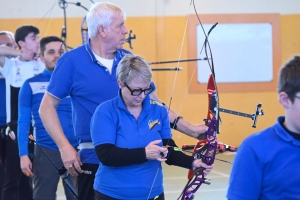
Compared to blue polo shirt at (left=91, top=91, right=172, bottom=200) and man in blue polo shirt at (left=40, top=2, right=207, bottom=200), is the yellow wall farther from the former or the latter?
blue polo shirt at (left=91, top=91, right=172, bottom=200)

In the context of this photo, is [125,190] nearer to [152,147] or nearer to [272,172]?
[152,147]

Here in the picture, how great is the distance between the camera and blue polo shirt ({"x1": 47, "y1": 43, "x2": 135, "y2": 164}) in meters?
2.31

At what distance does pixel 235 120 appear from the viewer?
782cm

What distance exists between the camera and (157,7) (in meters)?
7.64

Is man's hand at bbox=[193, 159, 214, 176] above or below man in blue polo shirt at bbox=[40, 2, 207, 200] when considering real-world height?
below

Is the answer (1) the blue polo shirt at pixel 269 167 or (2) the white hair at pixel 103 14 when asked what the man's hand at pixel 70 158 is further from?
(1) the blue polo shirt at pixel 269 167

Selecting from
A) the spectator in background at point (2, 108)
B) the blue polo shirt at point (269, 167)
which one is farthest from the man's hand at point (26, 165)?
the blue polo shirt at point (269, 167)

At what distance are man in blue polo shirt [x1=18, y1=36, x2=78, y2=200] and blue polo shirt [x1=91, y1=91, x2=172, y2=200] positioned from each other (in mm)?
973

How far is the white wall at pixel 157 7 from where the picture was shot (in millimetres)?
7426

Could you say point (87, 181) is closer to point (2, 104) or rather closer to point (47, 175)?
point (47, 175)

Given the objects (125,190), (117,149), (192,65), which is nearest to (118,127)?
(117,149)

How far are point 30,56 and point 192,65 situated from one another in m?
4.08

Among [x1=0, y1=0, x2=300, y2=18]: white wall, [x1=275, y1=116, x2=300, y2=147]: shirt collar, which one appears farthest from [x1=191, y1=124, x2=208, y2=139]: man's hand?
[x1=0, y1=0, x2=300, y2=18]: white wall

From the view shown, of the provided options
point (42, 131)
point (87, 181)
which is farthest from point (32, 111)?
point (87, 181)
